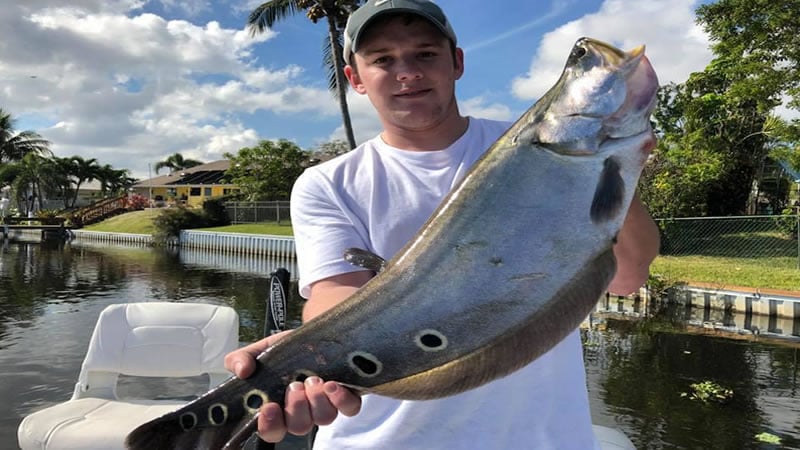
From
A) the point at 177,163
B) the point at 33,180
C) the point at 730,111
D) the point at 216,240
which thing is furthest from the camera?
the point at 177,163

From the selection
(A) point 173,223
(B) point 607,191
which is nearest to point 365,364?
(B) point 607,191

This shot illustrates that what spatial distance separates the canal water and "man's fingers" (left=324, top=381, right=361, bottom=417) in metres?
5.07

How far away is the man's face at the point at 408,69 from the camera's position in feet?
7.54

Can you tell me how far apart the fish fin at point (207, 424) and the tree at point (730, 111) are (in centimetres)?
2153

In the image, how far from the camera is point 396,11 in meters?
2.29

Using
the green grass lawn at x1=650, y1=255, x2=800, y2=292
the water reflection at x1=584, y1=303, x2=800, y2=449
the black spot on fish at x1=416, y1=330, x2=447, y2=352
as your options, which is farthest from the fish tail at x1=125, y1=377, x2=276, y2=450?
the green grass lawn at x1=650, y1=255, x2=800, y2=292

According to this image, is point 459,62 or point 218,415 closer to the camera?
point 218,415

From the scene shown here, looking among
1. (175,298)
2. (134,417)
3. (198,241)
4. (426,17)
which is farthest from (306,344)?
(198,241)

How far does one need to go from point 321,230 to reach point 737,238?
79.2 feet

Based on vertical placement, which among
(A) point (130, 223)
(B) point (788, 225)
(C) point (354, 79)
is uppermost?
(C) point (354, 79)

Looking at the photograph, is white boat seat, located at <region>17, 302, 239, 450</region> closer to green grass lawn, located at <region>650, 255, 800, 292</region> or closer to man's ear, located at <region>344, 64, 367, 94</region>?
man's ear, located at <region>344, 64, 367, 94</region>

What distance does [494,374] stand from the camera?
172cm

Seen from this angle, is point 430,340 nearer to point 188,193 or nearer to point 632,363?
point 632,363

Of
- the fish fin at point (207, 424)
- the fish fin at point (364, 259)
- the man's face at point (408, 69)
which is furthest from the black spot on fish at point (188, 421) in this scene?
the man's face at point (408, 69)
